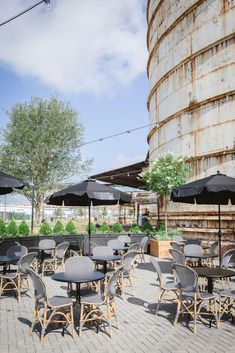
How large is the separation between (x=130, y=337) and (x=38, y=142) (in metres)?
25.0

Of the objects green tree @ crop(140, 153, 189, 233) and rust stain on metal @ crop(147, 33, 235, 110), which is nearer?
green tree @ crop(140, 153, 189, 233)

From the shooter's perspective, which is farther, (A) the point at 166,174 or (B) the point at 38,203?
(B) the point at 38,203

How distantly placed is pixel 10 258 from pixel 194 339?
4.79 m

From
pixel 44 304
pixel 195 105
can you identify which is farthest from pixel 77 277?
pixel 195 105

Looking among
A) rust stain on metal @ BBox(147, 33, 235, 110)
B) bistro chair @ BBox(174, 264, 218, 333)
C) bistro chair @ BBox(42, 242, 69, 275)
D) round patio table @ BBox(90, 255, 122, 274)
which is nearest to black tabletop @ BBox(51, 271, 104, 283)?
bistro chair @ BBox(174, 264, 218, 333)

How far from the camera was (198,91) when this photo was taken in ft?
49.6

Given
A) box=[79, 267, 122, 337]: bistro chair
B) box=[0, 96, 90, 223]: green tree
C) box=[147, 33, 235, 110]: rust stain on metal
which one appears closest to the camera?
box=[79, 267, 122, 337]: bistro chair

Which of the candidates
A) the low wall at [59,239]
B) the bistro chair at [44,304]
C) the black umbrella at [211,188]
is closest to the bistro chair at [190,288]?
the bistro chair at [44,304]

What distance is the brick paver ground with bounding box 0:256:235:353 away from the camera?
4.62 metres

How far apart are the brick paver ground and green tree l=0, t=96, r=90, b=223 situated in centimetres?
2318

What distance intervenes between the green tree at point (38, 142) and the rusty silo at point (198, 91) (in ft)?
43.2

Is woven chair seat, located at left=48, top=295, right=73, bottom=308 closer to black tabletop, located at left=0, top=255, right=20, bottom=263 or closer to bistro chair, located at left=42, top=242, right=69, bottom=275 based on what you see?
black tabletop, located at left=0, top=255, right=20, bottom=263

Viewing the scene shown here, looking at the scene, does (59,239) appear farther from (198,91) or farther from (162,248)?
(198,91)

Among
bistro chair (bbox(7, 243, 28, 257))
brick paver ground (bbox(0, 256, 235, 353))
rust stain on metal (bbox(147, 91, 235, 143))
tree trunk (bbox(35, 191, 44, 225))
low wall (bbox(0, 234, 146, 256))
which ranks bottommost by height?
brick paver ground (bbox(0, 256, 235, 353))
